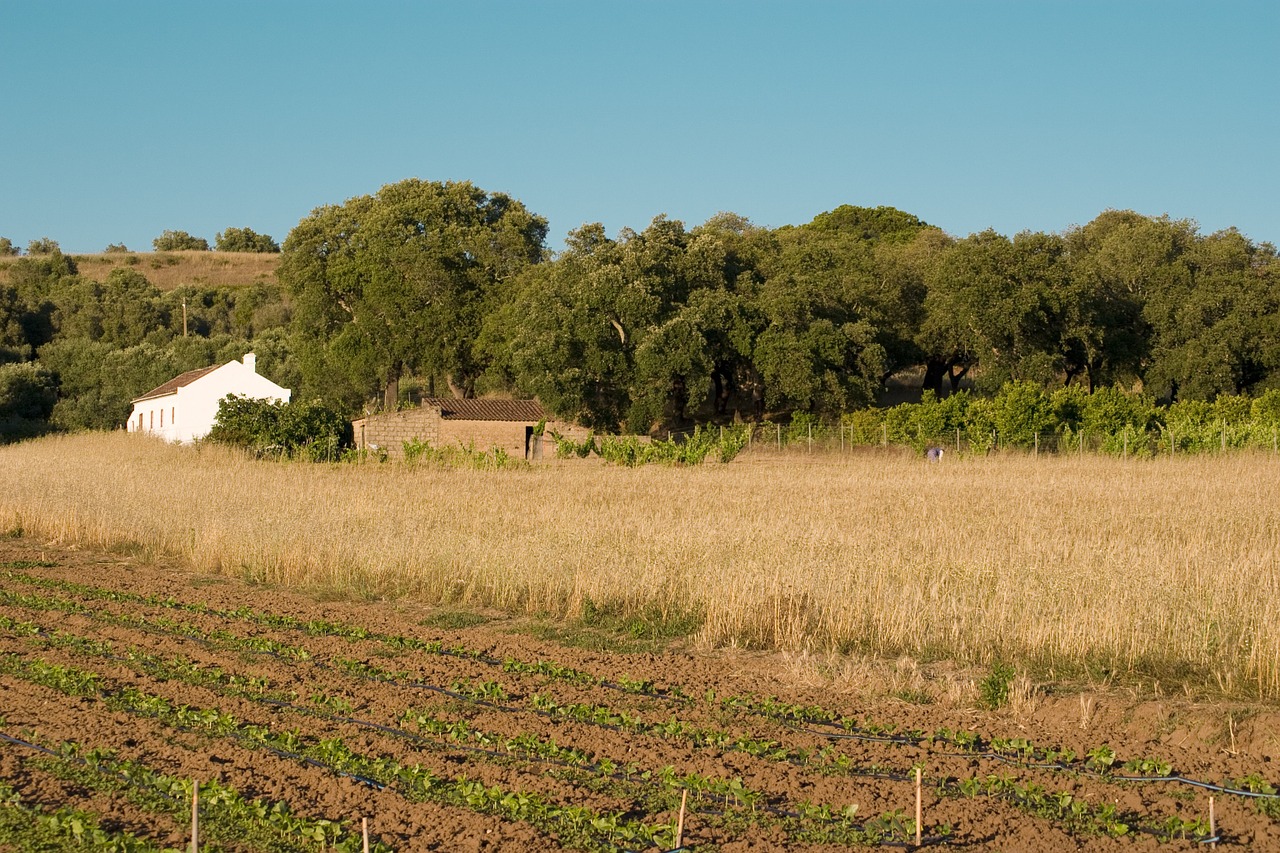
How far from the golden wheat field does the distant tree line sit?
1862 centimetres

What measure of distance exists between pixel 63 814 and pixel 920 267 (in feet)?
183

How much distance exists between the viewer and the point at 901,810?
6496 millimetres

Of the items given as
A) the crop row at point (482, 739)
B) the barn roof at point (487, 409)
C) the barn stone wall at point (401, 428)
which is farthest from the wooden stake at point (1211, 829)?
the barn roof at point (487, 409)

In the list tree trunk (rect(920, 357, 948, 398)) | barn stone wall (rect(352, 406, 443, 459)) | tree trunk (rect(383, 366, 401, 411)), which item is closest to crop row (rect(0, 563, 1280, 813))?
barn stone wall (rect(352, 406, 443, 459))

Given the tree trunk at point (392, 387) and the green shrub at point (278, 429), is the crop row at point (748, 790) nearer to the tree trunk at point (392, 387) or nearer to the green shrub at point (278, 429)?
the green shrub at point (278, 429)

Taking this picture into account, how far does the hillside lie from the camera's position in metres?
103

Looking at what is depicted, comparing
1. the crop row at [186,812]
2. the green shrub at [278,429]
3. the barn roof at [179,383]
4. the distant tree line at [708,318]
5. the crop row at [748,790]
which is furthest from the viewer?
the barn roof at [179,383]

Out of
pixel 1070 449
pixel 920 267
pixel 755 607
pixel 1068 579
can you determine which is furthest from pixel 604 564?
pixel 920 267

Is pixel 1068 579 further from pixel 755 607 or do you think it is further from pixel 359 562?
pixel 359 562

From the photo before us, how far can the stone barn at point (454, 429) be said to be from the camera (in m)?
45.3

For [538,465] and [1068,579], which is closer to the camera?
[1068,579]

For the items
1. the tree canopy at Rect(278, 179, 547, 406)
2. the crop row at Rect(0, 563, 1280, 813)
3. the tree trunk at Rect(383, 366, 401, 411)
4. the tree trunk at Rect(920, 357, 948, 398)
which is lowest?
the crop row at Rect(0, 563, 1280, 813)

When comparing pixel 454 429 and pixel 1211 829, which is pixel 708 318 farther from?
pixel 1211 829

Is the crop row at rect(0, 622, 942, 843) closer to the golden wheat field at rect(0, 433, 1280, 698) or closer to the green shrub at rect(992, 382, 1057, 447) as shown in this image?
the golden wheat field at rect(0, 433, 1280, 698)
